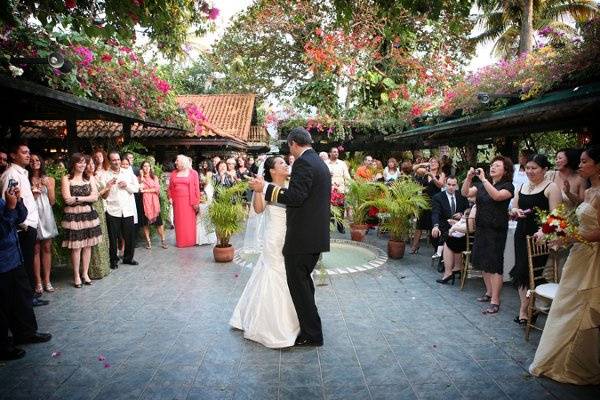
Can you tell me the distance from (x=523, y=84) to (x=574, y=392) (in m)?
5.83

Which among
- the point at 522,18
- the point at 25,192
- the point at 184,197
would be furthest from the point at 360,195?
the point at 522,18

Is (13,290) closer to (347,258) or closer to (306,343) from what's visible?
(306,343)

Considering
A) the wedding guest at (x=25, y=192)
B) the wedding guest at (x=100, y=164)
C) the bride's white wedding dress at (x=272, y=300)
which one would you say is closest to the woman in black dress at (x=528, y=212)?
the bride's white wedding dress at (x=272, y=300)

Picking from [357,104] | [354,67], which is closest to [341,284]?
[354,67]

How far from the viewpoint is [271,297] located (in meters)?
3.89

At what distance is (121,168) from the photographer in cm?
708

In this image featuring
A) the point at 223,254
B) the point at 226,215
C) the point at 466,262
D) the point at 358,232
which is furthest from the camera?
the point at 358,232

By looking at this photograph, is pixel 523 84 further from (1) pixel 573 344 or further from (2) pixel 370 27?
(2) pixel 370 27

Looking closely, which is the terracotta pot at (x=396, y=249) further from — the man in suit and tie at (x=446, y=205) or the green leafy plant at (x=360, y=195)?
the green leafy plant at (x=360, y=195)

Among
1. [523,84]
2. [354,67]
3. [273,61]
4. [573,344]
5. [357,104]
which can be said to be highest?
[273,61]

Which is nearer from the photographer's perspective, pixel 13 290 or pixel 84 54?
pixel 13 290

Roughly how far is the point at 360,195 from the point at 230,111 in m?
13.5

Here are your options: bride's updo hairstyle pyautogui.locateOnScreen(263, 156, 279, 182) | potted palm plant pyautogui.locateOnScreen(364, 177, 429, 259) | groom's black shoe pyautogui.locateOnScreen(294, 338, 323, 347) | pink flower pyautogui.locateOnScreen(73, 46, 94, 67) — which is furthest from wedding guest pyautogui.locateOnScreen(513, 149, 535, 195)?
pink flower pyautogui.locateOnScreen(73, 46, 94, 67)

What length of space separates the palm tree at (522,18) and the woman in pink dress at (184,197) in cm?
1478
